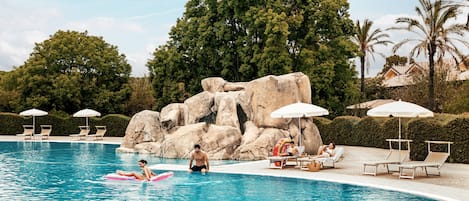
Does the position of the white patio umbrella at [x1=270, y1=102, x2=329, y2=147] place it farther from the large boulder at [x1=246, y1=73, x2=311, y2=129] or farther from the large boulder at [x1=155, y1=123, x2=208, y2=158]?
the large boulder at [x1=155, y1=123, x2=208, y2=158]

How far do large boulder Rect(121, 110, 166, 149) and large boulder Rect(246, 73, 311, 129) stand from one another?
6167mm

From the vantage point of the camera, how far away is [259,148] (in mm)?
26078

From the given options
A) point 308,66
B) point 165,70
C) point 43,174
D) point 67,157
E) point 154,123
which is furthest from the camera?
point 165,70

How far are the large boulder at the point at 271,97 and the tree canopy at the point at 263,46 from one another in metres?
9.63

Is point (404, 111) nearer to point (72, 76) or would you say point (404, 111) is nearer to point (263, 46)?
point (263, 46)

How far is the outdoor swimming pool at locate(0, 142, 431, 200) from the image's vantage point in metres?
16.2

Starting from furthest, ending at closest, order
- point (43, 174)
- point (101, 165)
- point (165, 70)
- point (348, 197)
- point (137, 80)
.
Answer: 1. point (137, 80)
2. point (165, 70)
3. point (101, 165)
4. point (43, 174)
5. point (348, 197)

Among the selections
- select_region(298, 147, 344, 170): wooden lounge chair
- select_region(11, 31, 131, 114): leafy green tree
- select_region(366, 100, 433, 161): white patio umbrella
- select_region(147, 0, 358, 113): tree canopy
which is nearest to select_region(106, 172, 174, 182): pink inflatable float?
select_region(298, 147, 344, 170): wooden lounge chair

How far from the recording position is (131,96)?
5325 centimetres

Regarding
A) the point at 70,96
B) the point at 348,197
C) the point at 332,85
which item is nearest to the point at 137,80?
the point at 70,96

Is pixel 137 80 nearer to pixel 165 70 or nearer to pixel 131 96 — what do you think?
pixel 131 96

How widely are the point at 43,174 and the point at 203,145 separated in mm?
7570

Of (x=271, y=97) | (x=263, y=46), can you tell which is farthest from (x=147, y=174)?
(x=263, y=46)

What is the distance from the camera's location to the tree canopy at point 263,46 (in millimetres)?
38938
